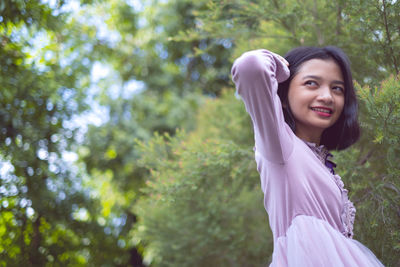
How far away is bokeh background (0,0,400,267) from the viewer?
6.76ft

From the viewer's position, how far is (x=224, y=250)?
388cm

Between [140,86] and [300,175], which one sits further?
[140,86]

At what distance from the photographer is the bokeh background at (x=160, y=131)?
2061mm

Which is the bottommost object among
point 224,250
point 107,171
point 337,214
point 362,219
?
point 107,171

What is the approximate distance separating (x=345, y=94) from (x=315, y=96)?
0.19 metres

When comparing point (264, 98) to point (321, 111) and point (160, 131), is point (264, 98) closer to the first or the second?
point (321, 111)

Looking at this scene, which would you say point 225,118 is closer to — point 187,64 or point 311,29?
point 311,29

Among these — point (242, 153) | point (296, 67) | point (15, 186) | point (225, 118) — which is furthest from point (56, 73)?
point (296, 67)

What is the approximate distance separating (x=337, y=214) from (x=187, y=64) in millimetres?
5781

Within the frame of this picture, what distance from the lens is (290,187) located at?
1.21 m

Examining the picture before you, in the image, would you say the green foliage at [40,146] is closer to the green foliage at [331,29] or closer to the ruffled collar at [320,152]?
the green foliage at [331,29]

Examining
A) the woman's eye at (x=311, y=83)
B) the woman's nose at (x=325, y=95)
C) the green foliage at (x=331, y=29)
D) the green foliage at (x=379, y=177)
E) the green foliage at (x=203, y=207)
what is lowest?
the green foliage at (x=203, y=207)

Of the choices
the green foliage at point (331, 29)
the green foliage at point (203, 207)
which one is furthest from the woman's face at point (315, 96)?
the green foliage at point (203, 207)

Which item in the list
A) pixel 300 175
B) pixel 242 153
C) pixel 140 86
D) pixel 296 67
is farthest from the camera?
pixel 140 86
